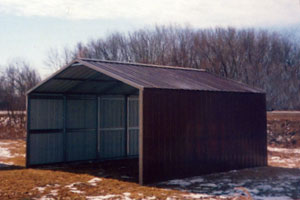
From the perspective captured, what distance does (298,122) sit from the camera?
2106 centimetres

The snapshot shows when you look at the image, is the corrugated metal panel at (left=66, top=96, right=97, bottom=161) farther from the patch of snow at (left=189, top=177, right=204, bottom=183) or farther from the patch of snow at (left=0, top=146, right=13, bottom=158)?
the patch of snow at (left=189, top=177, right=204, bottom=183)

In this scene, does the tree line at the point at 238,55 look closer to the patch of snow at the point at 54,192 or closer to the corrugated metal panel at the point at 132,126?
the corrugated metal panel at the point at 132,126

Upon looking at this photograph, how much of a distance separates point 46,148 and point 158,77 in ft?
14.9

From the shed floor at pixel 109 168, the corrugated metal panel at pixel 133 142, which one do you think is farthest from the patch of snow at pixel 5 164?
the corrugated metal panel at pixel 133 142

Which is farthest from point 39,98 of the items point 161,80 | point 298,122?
point 298,122

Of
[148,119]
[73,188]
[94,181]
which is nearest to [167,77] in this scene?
[148,119]

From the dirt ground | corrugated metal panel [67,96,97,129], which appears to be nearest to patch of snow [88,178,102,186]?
Answer: the dirt ground

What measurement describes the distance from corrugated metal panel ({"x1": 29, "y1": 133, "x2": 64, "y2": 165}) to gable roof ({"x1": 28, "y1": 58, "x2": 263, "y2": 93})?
168cm

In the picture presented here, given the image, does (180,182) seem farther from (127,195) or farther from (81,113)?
(81,113)

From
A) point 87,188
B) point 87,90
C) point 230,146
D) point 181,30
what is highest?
point 181,30

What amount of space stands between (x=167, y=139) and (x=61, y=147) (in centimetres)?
483

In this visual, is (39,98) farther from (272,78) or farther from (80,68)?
(272,78)

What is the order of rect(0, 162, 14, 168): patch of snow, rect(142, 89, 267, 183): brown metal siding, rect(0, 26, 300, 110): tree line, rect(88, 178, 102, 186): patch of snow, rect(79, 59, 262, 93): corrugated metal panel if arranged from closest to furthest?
1. rect(142, 89, 267, 183): brown metal siding
2. rect(88, 178, 102, 186): patch of snow
3. rect(79, 59, 262, 93): corrugated metal panel
4. rect(0, 162, 14, 168): patch of snow
5. rect(0, 26, 300, 110): tree line

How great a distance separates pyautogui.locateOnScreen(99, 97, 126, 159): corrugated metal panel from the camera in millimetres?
14663
